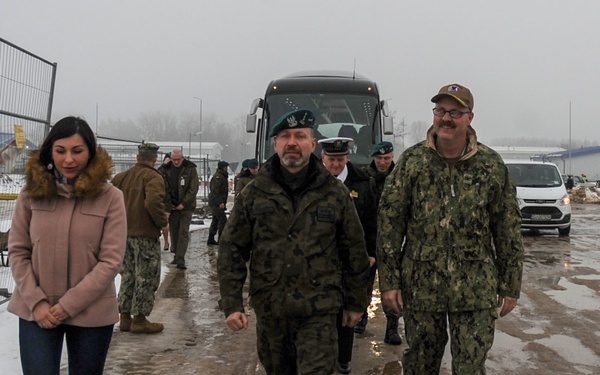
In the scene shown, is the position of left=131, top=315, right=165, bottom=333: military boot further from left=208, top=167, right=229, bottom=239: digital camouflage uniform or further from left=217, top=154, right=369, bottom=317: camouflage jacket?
left=208, top=167, right=229, bottom=239: digital camouflage uniform

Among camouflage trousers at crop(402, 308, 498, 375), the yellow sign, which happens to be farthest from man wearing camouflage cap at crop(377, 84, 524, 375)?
the yellow sign

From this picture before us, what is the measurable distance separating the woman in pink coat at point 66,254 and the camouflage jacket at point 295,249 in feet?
2.17

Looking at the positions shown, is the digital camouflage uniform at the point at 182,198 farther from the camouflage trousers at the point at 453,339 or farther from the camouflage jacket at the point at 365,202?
the camouflage trousers at the point at 453,339

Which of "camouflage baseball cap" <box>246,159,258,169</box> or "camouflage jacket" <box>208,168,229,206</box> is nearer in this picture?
"camouflage baseball cap" <box>246,159,258,169</box>

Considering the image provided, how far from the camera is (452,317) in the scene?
3.69m


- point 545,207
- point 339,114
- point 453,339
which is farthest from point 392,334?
point 545,207

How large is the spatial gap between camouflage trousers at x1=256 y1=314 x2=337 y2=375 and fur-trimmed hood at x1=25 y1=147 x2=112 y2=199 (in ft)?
3.78

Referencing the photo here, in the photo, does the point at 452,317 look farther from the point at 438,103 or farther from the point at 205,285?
the point at 205,285

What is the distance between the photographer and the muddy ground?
17.5 feet

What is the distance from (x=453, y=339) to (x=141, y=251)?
3.71 m

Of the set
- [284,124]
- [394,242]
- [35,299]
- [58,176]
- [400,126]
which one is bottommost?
[35,299]

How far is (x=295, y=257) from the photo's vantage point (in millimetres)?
3426

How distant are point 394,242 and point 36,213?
199 cm

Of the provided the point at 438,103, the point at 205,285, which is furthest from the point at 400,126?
the point at 438,103
